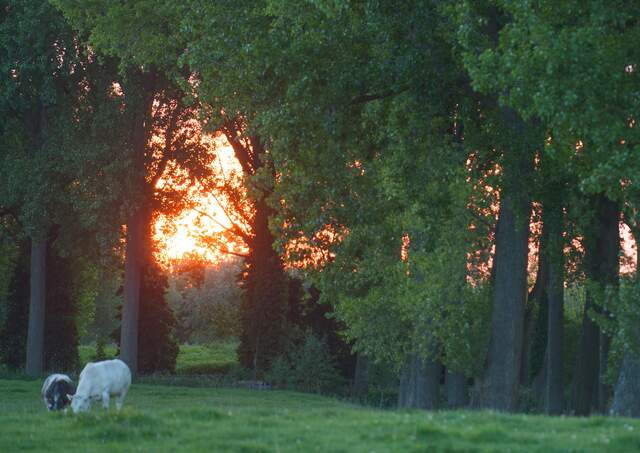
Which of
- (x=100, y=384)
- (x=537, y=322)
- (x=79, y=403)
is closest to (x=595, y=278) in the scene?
(x=100, y=384)

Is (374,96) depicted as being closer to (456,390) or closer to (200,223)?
(456,390)

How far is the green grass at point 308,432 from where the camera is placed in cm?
1473

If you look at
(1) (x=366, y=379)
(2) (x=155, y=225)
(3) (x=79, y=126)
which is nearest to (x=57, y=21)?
(3) (x=79, y=126)

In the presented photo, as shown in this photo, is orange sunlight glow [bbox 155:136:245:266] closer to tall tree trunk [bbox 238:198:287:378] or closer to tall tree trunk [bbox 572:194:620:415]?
tall tree trunk [bbox 238:198:287:378]

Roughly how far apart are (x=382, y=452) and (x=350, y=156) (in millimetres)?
18074

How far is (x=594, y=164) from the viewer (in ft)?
75.2

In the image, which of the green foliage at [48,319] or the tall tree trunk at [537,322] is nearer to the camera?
the tall tree trunk at [537,322]

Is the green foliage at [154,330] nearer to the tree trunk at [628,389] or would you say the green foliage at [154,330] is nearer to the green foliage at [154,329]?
the green foliage at [154,329]

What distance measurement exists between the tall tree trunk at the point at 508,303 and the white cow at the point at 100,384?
922cm

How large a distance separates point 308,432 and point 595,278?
19.2m

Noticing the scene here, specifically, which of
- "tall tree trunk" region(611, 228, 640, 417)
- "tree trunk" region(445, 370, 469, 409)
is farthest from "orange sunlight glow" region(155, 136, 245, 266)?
"tall tree trunk" region(611, 228, 640, 417)

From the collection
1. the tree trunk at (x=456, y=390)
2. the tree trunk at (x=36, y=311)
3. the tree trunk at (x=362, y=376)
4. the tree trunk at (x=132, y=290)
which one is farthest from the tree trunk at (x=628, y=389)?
the tree trunk at (x=36, y=311)

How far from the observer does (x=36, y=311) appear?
5134 cm

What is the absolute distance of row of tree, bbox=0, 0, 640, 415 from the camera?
21.6 m
